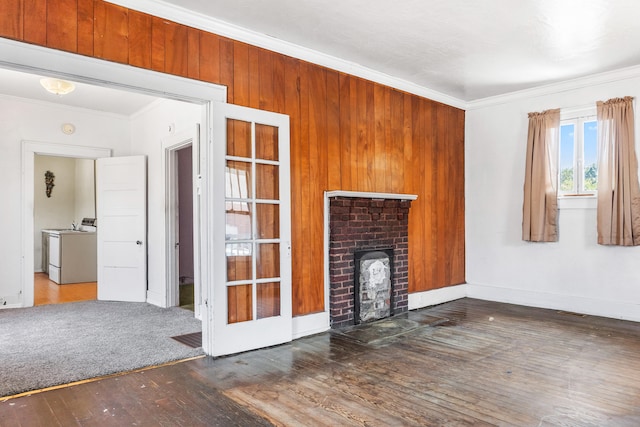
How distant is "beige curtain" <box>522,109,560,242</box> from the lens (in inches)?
205

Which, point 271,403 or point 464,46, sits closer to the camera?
point 271,403

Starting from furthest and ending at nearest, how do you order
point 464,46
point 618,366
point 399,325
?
point 399,325, point 464,46, point 618,366

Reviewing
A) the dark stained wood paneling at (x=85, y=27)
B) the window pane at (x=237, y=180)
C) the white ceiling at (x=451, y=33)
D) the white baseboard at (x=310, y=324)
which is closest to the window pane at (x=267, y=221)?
the window pane at (x=237, y=180)

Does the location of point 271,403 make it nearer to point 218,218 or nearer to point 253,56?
point 218,218

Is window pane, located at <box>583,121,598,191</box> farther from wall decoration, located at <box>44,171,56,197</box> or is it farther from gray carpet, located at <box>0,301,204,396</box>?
wall decoration, located at <box>44,171,56,197</box>

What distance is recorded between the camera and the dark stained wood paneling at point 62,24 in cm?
276

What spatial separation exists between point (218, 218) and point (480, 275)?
13.6 ft

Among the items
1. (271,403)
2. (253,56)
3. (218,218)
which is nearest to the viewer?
(271,403)

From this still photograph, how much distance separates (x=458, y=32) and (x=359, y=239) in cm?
224

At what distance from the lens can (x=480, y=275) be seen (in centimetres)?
601

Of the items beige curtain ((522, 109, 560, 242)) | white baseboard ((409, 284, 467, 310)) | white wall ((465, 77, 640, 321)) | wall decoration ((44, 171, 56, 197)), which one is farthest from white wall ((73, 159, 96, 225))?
beige curtain ((522, 109, 560, 242))

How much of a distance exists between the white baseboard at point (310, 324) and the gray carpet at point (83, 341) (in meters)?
0.93

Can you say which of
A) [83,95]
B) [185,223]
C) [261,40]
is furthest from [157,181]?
[261,40]

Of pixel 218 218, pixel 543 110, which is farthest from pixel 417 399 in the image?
pixel 543 110
